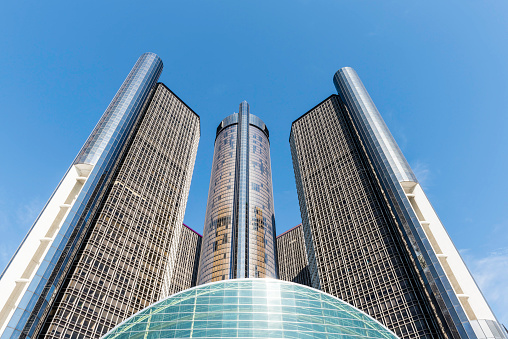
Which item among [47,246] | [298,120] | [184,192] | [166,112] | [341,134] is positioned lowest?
[47,246]

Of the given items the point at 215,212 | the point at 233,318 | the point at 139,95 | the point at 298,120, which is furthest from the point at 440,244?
the point at 215,212

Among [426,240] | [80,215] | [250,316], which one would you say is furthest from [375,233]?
[80,215]

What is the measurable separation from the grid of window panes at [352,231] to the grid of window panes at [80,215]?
65.0 meters

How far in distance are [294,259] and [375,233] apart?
9769 centimetres

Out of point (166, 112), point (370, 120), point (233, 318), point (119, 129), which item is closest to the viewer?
point (233, 318)

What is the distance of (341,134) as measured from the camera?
126 m

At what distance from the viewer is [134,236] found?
9269 centimetres

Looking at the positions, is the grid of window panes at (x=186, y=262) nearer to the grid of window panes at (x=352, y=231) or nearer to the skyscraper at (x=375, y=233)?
the skyscraper at (x=375, y=233)

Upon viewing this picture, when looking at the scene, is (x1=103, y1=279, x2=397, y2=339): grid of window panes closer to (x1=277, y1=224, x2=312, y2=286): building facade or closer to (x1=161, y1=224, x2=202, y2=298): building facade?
(x1=161, y1=224, x2=202, y2=298): building facade

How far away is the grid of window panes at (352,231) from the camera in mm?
76875

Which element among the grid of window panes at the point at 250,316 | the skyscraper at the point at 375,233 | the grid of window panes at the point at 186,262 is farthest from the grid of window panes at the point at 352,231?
the grid of window panes at the point at 186,262

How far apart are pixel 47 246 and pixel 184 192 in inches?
2171

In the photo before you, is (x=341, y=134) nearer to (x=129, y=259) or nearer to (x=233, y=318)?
(x=129, y=259)

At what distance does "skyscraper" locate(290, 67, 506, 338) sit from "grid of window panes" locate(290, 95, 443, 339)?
0.79ft
